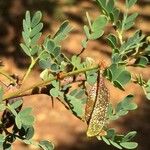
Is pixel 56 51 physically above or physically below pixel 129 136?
above

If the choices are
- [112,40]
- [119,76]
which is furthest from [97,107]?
[112,40]

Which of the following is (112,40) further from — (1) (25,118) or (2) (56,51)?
(1) (25,118)

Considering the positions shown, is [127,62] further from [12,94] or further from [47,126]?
[47,126]

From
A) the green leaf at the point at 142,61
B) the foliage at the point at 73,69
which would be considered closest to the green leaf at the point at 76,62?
the foliage at the point at 73,69

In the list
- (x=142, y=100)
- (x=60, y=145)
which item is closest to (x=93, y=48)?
(x=142, y=100)

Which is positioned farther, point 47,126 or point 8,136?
point 47,126

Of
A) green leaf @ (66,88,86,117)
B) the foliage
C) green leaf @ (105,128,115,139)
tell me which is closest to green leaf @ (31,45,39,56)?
the foliage

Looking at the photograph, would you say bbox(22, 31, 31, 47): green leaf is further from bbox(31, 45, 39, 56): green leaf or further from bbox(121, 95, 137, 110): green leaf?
bbox(121, 95, 137, 110): green leaf

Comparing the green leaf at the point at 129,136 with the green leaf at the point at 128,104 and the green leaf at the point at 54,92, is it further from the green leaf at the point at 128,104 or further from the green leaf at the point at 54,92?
the green leaf at the point at 54,92
